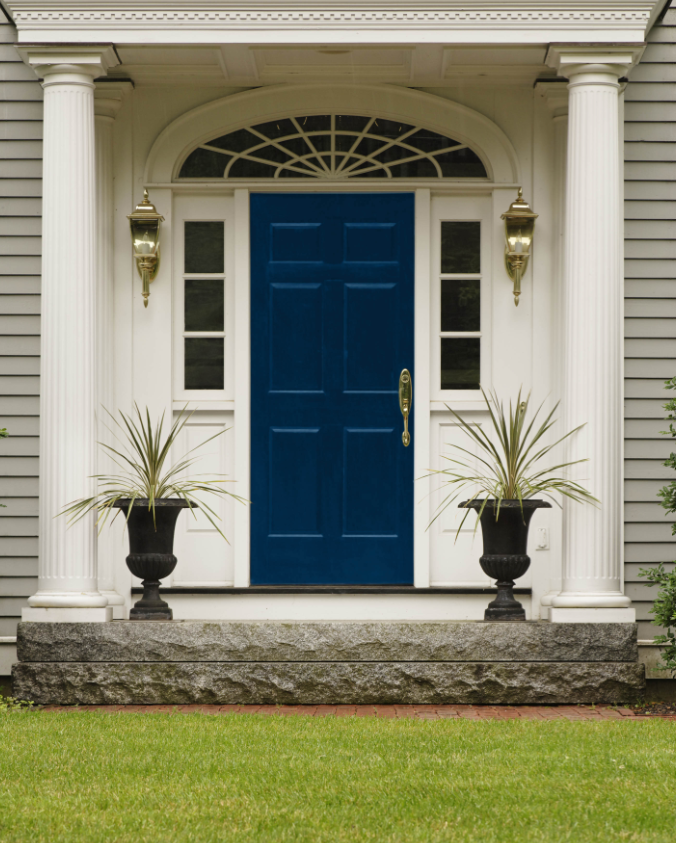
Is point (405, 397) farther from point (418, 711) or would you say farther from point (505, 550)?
point (418, 711)

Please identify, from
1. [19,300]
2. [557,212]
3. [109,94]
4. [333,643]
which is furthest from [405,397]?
[109,94]

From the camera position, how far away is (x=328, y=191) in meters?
6.66

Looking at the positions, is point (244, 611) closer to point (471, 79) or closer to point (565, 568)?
point (565, 568)

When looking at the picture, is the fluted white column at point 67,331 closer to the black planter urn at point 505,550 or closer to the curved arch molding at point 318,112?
the curved arch molding at point 318,112

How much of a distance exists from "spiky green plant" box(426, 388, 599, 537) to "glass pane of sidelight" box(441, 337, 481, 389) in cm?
14

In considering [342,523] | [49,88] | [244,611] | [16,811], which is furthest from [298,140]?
[16,811]

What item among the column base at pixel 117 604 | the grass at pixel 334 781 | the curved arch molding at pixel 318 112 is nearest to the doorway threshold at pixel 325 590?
the column base at pixel 117 604

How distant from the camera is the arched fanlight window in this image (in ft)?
21.9

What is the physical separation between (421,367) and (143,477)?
5.81 ft

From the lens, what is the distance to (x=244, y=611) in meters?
6.48

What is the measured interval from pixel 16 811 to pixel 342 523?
3312 mm

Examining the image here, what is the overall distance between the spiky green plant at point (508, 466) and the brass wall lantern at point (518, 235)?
0.75 m

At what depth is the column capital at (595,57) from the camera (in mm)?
5730

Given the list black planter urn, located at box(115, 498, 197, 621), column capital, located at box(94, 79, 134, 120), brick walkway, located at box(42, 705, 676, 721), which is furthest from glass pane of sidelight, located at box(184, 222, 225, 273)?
brick walkway, located at box(42, 705, 676, 721)
